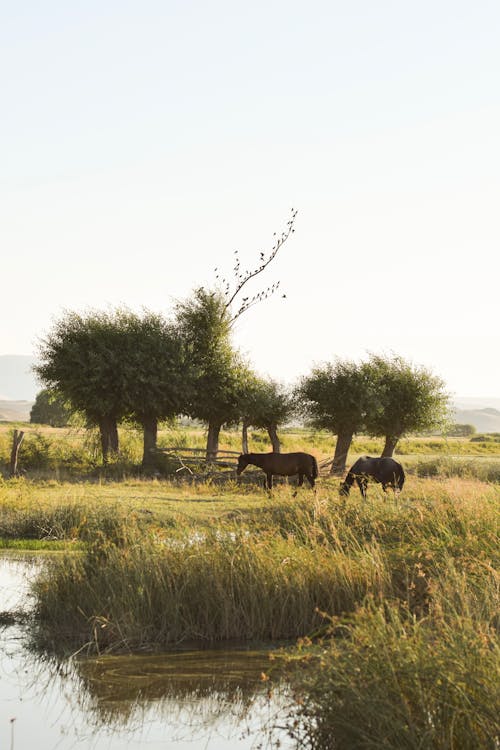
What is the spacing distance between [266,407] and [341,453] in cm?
456

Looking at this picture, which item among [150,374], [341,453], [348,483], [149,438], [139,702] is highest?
[150,374]

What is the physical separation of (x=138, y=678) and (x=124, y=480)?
24979mm

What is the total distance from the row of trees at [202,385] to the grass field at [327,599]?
1663 cm

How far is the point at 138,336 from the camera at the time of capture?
42.6 m

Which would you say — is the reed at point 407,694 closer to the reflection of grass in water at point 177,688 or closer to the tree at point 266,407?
the reflection of grass in water at point 177,688

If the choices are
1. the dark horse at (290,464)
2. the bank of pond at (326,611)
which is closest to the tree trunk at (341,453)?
the dark horse at (290,464)

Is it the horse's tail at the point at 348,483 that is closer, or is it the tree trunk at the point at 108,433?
the horse's tail at the point at 348,483

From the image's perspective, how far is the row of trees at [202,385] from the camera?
41125 millimetres

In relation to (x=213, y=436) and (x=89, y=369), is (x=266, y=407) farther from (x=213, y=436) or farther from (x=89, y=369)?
(x=89, y=369)

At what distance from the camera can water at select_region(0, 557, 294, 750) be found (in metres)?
9.32

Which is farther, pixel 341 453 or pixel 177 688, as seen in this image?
pixel 341 453

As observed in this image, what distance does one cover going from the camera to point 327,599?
13289 mm

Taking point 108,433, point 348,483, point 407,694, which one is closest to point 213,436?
point 108,433

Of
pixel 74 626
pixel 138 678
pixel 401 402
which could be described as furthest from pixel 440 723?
pixel 401 402
